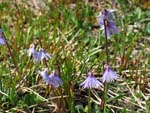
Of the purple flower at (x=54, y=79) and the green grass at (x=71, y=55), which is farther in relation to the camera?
the green grass at (x=71, y=55)

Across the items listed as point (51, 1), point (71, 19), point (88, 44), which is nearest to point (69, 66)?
point (88, 44)

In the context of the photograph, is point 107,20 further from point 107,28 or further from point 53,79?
point 53,79

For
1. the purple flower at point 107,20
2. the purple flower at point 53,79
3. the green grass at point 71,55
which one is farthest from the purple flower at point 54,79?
the purple flower at point 107,20

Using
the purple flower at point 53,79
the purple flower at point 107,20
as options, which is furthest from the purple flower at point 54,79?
the purple flower at point 107,20

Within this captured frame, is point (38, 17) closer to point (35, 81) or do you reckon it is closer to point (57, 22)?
point (57, 22)

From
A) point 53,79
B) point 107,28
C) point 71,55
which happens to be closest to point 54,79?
point 53,79

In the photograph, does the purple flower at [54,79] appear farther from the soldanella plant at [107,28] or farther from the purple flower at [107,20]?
the purple flower at [107,20]

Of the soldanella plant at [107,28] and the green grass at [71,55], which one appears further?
the green grass at [71,55]

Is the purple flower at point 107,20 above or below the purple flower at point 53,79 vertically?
above

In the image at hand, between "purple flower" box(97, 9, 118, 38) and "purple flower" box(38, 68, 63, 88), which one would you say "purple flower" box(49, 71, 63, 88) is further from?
"purple flower" box(97, 9, 118, 38)
